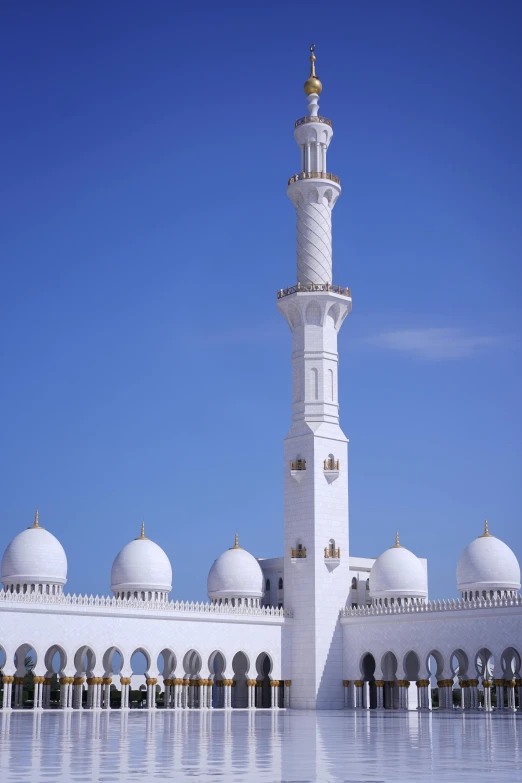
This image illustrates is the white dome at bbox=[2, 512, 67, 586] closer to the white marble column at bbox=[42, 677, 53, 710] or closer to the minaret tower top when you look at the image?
the white marble column at bbox=[42, 677, 53, 710]

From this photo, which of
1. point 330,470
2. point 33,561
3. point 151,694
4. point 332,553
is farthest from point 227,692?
point 330,470

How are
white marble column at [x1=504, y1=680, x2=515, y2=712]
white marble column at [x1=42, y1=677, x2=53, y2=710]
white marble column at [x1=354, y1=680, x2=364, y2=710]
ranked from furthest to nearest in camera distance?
white marble column at [x1=354, y1=680, x2=364, y2=710] < white marble column at [x1=42, y1=677, x2=53, y2=710] < white marble column at [x1=504, y1=680, x2=515, y2=712]

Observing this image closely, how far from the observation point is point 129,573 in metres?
41.7

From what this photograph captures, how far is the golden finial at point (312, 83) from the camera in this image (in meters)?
46.1

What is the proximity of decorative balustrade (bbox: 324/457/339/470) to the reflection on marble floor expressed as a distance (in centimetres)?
2043

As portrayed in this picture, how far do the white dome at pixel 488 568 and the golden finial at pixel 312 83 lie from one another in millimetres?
20230

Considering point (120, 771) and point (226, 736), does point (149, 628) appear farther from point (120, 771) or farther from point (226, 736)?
point (120, 771)

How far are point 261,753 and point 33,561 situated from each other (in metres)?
26.3

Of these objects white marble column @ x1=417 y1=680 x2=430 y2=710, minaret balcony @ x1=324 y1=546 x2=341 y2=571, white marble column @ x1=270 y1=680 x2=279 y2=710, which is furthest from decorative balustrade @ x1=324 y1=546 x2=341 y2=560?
white marble column @ x1=417 y1=680 x2=430 y2=710

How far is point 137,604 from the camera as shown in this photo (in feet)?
125

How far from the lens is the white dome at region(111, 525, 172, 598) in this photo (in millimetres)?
41500

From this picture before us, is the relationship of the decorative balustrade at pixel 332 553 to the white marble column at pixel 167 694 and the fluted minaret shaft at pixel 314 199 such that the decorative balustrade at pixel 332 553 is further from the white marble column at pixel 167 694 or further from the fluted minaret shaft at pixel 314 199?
the fluted minaret shaft at pixel 314 199

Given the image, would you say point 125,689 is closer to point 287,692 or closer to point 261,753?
point 287,692

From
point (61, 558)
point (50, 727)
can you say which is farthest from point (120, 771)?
point (61, 558)
